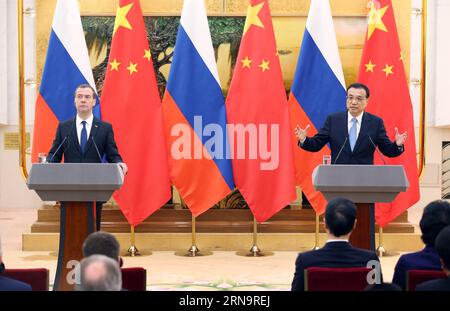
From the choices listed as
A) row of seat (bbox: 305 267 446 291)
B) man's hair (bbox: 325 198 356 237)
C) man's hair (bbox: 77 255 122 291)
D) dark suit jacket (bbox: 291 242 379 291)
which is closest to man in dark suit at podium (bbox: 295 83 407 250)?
man's hair (bbox: 325 198 356 237)

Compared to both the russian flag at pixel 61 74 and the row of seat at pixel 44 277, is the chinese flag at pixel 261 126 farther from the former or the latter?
the row of seat at pixel 44 277

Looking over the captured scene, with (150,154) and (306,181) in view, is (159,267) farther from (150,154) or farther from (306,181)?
(306,181)

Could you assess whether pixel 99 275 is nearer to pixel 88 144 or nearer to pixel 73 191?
pixel 73 191

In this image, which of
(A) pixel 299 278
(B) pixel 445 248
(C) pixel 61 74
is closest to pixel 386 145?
(A) pixel 299 278

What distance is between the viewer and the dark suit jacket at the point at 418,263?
3.43 m

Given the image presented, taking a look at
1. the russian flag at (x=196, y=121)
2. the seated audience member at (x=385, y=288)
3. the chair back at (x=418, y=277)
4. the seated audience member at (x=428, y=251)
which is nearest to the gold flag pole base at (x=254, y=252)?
the russian flag at (x=196, y=121)

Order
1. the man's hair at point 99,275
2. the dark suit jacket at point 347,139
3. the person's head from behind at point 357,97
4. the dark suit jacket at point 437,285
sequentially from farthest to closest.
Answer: the dark suit jacket at point 347,139, the person's head from behind at point 357,97, the dark suit jacket at point 437,285, the man's hair at point 99,275

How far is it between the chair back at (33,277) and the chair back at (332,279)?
1.27 meters

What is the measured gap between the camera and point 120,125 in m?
7.69

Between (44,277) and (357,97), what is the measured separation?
355cm

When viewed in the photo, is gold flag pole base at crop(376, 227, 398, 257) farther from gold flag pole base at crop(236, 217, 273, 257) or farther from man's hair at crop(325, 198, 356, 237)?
man's hair at crop(325, 198, 356, 237)

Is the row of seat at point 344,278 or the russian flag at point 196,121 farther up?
the russian flag at point 196,121
